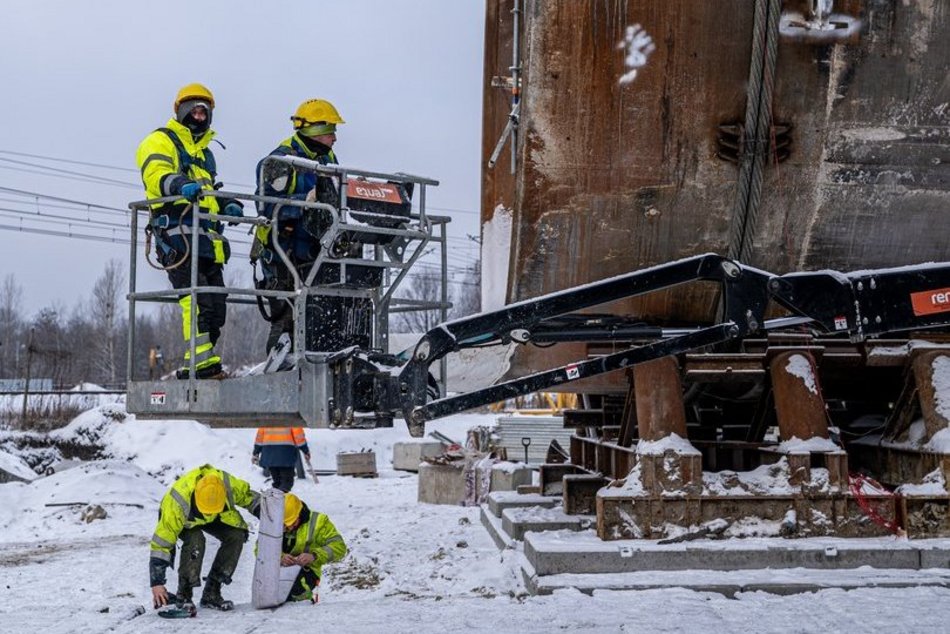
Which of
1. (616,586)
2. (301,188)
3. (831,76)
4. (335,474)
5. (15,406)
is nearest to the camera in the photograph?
(616,586)

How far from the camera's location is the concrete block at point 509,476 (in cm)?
1095

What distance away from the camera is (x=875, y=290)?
487 centimetres

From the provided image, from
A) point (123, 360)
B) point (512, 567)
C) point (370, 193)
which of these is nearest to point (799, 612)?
point (512, 567)

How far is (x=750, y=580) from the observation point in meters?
5.20

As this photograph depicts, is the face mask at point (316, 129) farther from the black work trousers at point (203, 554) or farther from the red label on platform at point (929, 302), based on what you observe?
the red label on platform at point (929, 302)

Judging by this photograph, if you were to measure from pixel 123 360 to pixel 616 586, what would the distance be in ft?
214

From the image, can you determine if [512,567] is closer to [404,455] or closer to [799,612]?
[799,612]

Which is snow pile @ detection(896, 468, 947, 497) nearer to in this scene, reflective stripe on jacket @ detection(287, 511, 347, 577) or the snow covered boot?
reflective stripe on jacket @ detection(287, 511, 347, 577)

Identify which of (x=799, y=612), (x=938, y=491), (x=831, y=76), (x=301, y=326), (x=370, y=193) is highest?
(x=831, y=76)

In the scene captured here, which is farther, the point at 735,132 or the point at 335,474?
the point at 335,474

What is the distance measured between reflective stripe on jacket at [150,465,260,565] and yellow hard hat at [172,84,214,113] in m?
2.30

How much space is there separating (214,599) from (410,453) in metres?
11.2

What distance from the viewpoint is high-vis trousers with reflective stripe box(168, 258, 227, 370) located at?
5.63m

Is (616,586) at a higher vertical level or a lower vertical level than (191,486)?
lower
